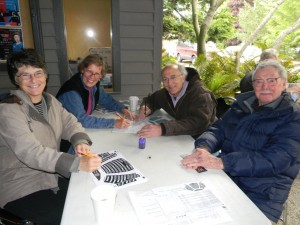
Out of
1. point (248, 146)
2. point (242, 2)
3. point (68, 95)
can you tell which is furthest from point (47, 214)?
point (242, 2)

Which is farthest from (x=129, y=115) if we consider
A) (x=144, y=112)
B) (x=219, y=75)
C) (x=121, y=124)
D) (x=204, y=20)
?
(x=204, y=20)

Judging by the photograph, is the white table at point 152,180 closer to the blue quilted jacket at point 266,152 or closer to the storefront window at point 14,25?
the blue quilted jacket at point 266,152

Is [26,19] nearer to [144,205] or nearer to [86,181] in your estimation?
[86,181]

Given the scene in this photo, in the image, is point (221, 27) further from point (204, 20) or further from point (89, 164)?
point (89, 164)

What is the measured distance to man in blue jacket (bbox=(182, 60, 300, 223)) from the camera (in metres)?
1.42

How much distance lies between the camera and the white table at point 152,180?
105 cm

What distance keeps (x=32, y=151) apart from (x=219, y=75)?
4147mm

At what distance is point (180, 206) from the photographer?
3.62ft

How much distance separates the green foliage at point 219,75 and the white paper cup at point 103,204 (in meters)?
4.10

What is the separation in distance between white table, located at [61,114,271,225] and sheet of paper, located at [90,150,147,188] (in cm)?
4

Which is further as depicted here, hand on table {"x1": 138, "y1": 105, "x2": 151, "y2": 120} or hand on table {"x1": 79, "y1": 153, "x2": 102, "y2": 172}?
hand on table {"x1": 138, "y1": 105, "x2": 151, "y2": 120}

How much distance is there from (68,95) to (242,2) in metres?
13.0

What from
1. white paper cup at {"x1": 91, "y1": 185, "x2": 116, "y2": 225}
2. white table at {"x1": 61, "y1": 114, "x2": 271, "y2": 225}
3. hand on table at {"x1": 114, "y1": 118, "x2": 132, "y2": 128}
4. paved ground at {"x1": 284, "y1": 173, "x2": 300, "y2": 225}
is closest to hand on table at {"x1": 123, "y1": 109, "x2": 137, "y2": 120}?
hand on table at {"x1": 114, "y1": 118, "x2": 132, "y2": 128}

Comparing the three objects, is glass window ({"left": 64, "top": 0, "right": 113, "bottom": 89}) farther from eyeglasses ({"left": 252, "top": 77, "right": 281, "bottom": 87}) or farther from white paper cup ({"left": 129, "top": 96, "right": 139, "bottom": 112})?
eyeglasses ({"left": 252, "top": 77, "right": 281, "bottom": 87})
